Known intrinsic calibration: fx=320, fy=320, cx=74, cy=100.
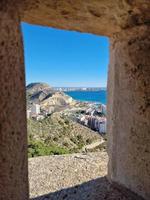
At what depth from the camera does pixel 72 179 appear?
14.8 ft

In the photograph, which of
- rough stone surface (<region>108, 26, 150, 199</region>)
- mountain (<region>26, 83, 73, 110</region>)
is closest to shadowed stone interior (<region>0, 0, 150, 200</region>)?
rough stone surface (<region>108, 26, 150, 199</region>)

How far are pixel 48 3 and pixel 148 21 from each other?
104cm

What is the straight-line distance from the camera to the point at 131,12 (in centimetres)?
273

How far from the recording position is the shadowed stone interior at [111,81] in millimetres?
1997

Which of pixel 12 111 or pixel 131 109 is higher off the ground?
pixel 12 111

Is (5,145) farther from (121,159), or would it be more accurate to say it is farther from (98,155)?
(98,155)

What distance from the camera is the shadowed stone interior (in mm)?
1997

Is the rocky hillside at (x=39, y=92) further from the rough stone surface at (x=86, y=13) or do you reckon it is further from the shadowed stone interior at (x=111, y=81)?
the rough stone surface at (x=86, y=13)

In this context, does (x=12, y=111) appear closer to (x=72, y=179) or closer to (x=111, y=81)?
(x=111, y=81)

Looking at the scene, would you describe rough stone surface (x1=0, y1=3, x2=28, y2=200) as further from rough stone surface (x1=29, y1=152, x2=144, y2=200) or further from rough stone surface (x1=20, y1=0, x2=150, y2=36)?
rough stone surface (x1=29, y1=152, x2=144, y2=200)

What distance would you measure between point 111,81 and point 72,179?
5.14 feet

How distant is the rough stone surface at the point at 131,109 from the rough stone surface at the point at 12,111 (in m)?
1.39

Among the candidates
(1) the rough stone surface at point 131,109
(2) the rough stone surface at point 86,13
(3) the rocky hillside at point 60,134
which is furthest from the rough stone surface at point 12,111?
(3) the rocky hillside at point 60,134

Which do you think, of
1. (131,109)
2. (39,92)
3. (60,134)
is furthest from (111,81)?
(39,92)
